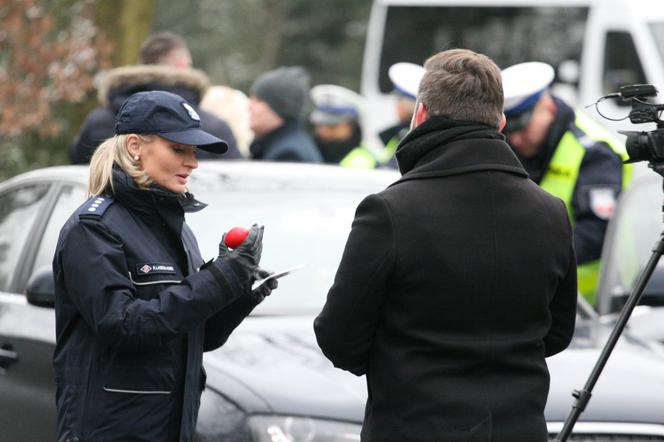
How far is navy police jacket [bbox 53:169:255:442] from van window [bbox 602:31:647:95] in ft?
39.0

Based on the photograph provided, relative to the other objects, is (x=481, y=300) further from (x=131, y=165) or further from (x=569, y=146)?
(x=569, y=146)

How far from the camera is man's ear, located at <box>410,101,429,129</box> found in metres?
3.75

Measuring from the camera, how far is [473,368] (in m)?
3.66

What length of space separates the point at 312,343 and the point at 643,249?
2.32 meters

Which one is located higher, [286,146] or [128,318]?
[128,318]

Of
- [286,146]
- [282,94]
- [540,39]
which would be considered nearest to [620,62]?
[540,39]

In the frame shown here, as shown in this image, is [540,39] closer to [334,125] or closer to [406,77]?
[334,125]

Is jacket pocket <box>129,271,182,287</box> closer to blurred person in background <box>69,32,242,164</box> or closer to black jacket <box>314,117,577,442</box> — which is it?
black jacket <box>314,117,577,442</box>

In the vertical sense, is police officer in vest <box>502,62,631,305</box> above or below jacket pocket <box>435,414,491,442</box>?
below

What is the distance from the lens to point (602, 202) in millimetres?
7023

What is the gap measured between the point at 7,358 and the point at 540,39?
12251mm

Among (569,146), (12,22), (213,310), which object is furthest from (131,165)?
(12,22)

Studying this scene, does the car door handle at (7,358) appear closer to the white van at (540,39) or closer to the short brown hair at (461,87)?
the short brown hair at (461,87)

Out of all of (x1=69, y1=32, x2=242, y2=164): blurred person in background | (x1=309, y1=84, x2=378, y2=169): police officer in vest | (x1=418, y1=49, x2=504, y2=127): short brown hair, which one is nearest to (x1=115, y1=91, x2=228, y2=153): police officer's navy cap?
(x1=418, y1=49, x2=504, y2=127): short brown hair
